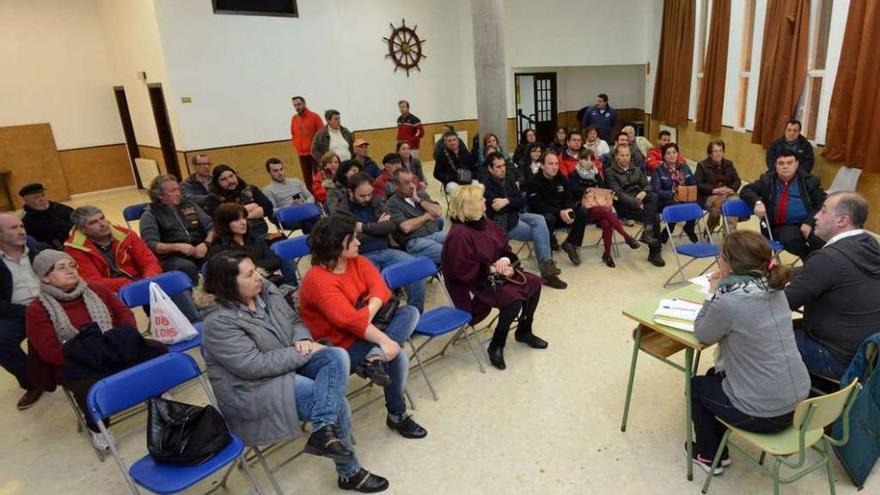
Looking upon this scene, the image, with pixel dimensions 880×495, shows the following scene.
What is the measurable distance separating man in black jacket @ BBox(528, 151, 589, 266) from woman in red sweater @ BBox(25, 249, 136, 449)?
3.83 metres

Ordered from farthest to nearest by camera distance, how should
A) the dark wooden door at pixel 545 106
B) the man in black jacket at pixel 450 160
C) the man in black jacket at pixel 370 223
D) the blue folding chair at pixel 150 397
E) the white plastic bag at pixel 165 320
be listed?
the dark wooden door at pixel 545 106, the man in black jacket at pixel 450 160, the man in black jacket at pixel 370 223, the white plastic bag at pixel 165 320, the blue folding chair at pixel 150 397

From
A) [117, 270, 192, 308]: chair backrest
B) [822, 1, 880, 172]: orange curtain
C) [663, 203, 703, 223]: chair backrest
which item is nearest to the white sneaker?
[117, 270, 192, 308]: chair backrest

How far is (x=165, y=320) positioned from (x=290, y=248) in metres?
1.22

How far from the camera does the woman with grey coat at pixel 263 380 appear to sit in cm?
224

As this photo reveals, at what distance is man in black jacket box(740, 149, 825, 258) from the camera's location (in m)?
4.21

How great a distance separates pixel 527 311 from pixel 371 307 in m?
1.28

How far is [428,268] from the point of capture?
3.41 meters

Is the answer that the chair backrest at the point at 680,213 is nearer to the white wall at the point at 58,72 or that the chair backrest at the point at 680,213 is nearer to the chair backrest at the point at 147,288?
the chair backrest at the point at 147,288

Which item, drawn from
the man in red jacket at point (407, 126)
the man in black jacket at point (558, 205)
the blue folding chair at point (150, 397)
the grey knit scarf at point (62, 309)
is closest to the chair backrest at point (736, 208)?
the man in black jacket at point (558, 205)

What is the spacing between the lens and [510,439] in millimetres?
2727

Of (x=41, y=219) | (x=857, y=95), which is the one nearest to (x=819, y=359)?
(x=857, y=95)

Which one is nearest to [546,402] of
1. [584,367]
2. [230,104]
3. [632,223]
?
[584,367]

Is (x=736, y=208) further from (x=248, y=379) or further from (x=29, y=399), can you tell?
(x=29, y=399)

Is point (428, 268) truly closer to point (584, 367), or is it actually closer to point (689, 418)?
point (584, 367)
